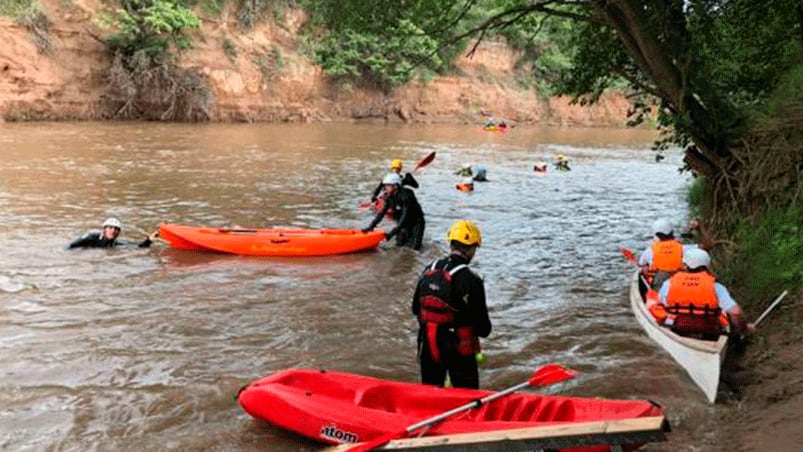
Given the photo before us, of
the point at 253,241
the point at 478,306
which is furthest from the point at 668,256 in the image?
the point at 253,241

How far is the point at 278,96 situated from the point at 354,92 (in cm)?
575

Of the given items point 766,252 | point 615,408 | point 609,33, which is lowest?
point 615,408

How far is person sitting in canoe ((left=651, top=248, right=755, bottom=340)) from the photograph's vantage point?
5398 mm

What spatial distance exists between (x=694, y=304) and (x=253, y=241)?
5.91m

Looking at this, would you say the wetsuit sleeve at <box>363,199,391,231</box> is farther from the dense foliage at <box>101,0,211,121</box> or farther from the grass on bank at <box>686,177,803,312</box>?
the dense foliage at <box>101,0,211,121</box>

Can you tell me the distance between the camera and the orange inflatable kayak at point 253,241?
954 centimetres

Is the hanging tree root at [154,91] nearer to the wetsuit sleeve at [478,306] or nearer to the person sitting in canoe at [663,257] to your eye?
the person sitting in canoe at [663,257]

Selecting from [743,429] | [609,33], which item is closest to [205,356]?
[743,429]

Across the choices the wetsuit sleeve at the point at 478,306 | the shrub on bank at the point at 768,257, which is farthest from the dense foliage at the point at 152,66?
the wetsuit sleeve at the point at 478,306

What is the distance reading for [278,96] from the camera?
34438 mm

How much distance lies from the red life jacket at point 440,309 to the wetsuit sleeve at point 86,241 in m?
6.58

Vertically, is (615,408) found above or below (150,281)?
above

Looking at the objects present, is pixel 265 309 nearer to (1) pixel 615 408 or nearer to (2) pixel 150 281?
(2) pixel 150 281

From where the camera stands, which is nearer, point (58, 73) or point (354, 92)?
point (58, 73)
